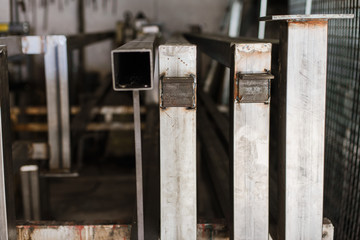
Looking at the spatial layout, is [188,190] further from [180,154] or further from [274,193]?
[274,193]

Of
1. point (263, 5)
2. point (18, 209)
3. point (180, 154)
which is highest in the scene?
point (263, 5)

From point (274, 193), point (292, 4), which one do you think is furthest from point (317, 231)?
point (292, 4)

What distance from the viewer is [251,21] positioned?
416 centimetres

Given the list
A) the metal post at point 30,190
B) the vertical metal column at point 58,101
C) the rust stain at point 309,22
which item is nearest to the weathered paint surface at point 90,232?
the rust stain at point 309,22

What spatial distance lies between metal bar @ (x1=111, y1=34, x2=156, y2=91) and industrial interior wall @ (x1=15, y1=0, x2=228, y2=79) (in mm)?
3979

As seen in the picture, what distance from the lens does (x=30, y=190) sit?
200cm

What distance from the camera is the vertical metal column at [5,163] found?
97 centimetres

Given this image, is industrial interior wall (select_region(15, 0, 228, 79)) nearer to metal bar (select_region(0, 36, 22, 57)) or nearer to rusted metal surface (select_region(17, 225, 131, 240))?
metal bar (select_region(0, 36, 22, 57))

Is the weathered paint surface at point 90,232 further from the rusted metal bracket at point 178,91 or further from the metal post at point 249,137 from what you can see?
the rusted metal bracket at point 178,91

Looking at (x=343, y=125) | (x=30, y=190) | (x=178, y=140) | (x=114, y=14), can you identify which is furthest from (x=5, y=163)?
(x=114, y=14)

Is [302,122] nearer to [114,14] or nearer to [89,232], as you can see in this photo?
[89,232]

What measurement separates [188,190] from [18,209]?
7.40ft

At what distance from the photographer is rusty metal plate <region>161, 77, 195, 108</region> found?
0.95 meters

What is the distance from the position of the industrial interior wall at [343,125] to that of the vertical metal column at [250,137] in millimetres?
888
